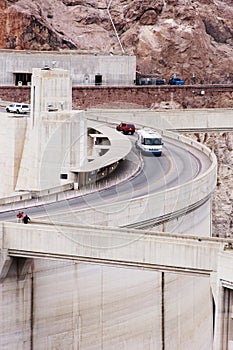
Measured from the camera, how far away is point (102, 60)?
256 feet

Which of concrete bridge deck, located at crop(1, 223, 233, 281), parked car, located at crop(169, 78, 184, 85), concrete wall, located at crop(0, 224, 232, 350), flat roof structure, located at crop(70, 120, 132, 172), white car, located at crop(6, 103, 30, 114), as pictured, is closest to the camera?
concrete bridge deck, located at crop(1, 223, 233, 281)

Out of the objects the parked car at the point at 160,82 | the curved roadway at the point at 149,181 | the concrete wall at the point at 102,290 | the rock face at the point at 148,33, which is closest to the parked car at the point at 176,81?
the parked car at the point at 160,82

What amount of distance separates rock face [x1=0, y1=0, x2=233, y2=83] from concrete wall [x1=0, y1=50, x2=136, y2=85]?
3.78 meters

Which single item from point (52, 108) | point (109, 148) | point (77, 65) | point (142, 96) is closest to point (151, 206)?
point (52, 108)

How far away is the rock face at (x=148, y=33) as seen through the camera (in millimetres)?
83875

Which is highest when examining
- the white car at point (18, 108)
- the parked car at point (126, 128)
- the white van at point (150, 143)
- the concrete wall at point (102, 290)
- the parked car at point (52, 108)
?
the parked car at point (52, 108)

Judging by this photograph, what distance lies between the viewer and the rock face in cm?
8388

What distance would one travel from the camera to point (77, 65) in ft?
252

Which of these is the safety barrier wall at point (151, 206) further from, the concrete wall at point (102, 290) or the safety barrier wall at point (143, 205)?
the concrete wall at point (102, 290)

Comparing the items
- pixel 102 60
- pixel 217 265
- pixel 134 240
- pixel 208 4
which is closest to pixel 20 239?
pixel 134 240

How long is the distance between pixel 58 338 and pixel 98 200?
5.66 metres

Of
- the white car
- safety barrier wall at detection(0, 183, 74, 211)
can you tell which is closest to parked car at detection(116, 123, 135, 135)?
the white car

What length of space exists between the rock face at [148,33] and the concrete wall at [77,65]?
12.4 ft

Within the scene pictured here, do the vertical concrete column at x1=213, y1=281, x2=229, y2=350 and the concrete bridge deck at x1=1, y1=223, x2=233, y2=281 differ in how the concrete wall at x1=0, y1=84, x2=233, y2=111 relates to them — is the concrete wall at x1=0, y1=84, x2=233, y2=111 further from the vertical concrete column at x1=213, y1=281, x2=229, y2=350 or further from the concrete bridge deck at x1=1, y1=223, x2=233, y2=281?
the vertical concrete column at x1=213, y1=281, x2=229, y2=350
